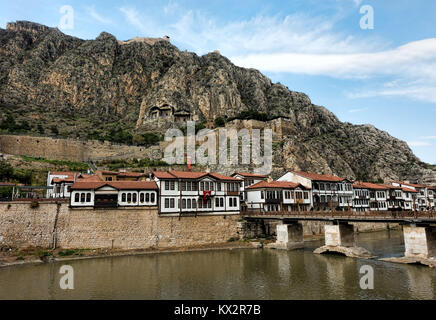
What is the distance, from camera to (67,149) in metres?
84.2

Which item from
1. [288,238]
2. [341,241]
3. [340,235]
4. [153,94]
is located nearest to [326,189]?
[288,238]

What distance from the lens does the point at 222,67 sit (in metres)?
145

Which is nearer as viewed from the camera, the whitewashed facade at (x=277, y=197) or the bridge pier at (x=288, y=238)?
the bridge pier at (x=288, y=238)

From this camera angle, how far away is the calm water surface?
79.2 feet

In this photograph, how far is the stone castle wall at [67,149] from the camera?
76.9 meters

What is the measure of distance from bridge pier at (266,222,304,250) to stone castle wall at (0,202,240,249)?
10.5m

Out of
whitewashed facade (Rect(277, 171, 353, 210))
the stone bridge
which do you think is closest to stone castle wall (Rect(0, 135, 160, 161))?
whitewashed facade (Rect(277, 171, 353, 210))

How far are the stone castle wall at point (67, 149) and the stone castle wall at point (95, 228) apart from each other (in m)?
46.9

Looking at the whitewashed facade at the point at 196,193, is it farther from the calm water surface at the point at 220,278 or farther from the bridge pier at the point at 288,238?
the bridge pier at the point at 288,238

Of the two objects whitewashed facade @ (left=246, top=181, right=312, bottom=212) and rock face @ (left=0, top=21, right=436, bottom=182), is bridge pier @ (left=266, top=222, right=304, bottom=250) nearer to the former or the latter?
whitewashed facade @ (left=246, top=181, right=312, bottom=212)

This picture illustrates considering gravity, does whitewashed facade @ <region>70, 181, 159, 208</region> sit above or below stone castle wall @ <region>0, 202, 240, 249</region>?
above

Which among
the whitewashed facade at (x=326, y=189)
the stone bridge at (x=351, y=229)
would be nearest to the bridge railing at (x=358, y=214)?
the stone bridge at (x=351, y=229)

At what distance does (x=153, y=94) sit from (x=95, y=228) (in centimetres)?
10101

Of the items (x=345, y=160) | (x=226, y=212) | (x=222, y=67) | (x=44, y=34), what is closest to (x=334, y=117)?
(x=345, y=160)
